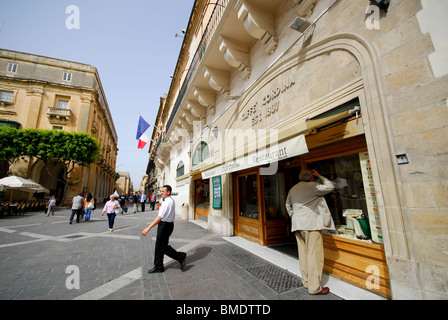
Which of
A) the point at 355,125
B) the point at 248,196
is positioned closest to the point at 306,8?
the point at 355,125

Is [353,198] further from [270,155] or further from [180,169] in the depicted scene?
[180,169]

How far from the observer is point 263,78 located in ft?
17.5

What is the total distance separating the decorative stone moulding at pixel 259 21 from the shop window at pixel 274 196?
3629mm

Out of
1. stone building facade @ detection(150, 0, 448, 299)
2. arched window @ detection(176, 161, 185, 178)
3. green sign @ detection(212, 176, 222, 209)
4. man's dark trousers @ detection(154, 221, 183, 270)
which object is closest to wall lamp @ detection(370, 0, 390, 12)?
stone building facade @ detection(150, 0, 448, 299)

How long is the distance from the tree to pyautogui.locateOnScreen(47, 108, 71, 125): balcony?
494 cm

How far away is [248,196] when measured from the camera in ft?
20.4

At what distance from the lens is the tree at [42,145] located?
17469 mm

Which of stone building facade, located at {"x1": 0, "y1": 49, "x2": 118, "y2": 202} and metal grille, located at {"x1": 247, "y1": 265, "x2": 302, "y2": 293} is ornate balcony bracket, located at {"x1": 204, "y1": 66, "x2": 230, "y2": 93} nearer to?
metal grille, located at {"x1": 247, "y1": 265, "x2": 302, "y2": 293}

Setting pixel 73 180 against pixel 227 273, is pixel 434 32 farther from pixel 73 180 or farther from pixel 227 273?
pixel 73 180

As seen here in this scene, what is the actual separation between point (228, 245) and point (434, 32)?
568 centimetres

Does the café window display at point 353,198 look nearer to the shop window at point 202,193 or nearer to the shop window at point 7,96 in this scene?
the shop window at point 202,193

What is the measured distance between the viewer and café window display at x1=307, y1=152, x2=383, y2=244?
9.71 feet

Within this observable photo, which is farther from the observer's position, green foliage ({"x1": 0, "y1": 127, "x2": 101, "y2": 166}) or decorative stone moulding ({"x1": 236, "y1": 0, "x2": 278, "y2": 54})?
green foliage ({"x1": 0, "y1": 127, "x2": 101, "y2": 166})
